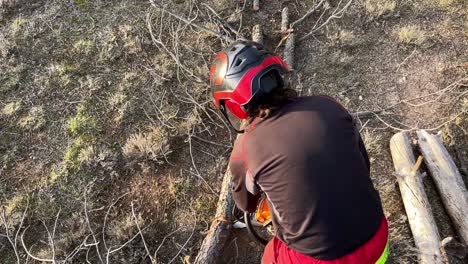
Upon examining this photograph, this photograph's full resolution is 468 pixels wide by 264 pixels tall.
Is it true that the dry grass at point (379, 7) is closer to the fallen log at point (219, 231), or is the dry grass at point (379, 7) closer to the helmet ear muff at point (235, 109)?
the fallen log at point (219, 231)

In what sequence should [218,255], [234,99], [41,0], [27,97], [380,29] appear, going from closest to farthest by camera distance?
[234,99]
[218,255]
[27,97]
[380,29]
[41,0]

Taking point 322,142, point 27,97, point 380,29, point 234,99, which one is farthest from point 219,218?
point 380,29

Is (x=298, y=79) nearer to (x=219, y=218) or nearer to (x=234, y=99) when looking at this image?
(x=219, y=218)

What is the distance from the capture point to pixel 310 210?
243 cm

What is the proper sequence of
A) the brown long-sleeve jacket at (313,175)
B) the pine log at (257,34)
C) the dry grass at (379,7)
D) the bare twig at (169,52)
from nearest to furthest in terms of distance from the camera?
the brown long-sleeve jacket at (313,175), the bare twig at (169,52), the pine log at (257,34), the dry grass at (379,7)

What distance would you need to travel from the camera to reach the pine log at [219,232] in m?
3.85

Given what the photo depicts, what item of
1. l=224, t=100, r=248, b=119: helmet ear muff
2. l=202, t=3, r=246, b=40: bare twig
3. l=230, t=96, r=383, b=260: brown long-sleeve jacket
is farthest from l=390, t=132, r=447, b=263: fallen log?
l=202, t=3, r=246, b=40: bare twig

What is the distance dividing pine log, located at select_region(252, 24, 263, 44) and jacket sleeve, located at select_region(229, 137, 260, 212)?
10.2ft

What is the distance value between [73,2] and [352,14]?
4314 millimetres

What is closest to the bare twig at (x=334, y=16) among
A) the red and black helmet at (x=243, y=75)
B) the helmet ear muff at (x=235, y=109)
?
the red and black helmet at (x=243, y=75)

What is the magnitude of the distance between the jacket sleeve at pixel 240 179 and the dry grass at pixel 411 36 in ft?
12.7

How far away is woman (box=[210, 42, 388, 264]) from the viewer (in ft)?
7.86

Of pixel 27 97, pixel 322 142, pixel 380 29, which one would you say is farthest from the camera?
pixel 380 29

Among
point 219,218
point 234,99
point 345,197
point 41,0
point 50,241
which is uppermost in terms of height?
point 234,99
